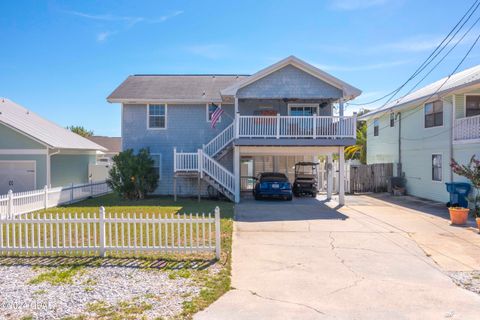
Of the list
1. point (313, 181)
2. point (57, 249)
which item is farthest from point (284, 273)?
point (313, 181)

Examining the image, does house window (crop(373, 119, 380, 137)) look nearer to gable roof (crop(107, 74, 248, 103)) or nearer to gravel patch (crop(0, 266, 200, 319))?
gable roof (crop(107, 74, 248, 103))

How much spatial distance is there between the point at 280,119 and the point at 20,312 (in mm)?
13624

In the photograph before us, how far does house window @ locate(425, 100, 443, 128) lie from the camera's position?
1858cm

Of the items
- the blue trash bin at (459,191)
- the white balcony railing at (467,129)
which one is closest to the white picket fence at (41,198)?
the blue trash bin at (459,191)

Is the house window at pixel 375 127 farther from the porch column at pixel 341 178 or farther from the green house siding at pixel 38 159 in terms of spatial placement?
the green house siding at pixel 38 159

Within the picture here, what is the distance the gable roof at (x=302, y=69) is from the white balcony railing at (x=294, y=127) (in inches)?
59.4

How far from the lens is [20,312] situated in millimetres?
5289

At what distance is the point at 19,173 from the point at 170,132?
25.9ft

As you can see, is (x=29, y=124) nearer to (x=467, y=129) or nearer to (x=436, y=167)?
(x=436, y=167)

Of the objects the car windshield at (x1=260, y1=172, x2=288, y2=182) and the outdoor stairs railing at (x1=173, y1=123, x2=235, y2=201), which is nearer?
the outdoor stairs railing at (x1=173, y1=123, x2=235, y2=201)

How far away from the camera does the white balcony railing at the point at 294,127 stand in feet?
54.4

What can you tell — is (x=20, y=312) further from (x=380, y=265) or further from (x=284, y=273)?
(x=380, y=265)

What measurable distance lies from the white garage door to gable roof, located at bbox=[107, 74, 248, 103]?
17.4ft

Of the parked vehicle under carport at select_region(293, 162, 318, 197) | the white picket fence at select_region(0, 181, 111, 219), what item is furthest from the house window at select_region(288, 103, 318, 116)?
the white picket fence at select_region(0, 181, 111, 219)
